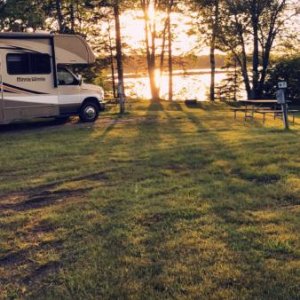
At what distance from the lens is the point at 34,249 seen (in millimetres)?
4691

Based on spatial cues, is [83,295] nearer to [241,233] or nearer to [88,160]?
[241,233]

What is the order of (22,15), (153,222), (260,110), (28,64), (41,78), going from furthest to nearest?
(22,15) < (260,110) < (41,78) < (28,64) < (153,222)

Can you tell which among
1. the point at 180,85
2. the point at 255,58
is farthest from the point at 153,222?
the point at 180,85

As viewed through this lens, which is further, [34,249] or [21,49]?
[21,49]

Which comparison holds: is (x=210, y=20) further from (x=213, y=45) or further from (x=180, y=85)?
(x=180, y=85)

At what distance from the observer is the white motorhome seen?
14.3m

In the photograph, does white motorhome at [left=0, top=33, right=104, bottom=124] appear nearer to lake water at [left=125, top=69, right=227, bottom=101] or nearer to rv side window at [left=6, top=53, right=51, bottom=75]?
rv side window at [left=6, top=53, right=51, bottom=75]

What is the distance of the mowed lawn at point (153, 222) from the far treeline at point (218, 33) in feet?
59.9

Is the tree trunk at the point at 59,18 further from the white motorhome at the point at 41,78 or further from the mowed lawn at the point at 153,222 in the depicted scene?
the mowed lawn at the point at 153,222

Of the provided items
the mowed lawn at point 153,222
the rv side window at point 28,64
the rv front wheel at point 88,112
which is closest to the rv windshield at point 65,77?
the rv side window at point 28,64

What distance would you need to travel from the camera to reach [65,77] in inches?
628

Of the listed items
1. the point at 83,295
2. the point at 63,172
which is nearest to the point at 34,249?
the point at 83,295

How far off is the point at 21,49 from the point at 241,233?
460 inches

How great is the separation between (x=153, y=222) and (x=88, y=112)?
11.9m
